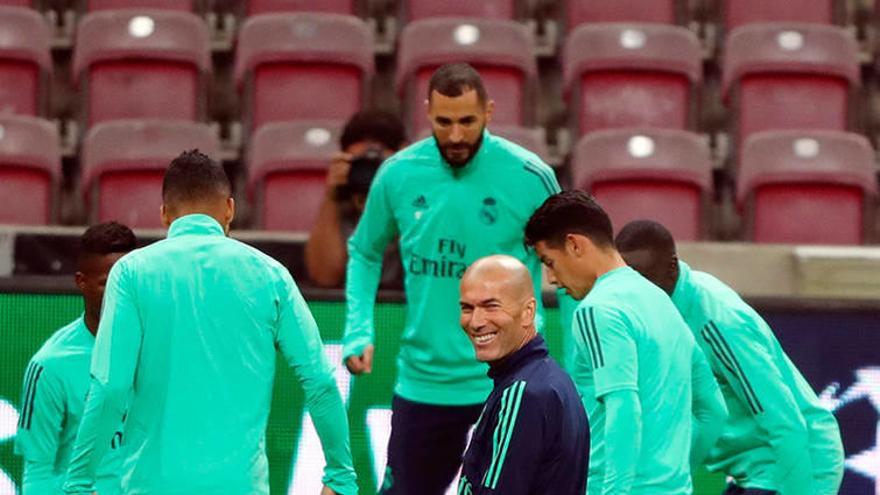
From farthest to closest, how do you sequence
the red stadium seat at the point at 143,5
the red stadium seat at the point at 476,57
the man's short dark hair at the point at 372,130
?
the red stadium seat at the point at 143,5
the red stadium seat at the point at 476,57
the man's short dark hair at the point at 372,130

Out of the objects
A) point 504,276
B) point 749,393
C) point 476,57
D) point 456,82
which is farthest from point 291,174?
point 504,276

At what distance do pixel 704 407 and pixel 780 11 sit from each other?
4.95 metres

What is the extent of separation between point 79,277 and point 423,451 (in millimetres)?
1274

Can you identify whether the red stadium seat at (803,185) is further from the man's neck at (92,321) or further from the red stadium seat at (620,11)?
the man's neck at (92,321)

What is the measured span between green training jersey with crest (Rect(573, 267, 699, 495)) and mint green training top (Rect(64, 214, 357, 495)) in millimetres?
800

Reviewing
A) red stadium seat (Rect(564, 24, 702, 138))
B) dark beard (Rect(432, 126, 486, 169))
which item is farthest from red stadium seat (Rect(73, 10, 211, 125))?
dark beard (Rect(432, 126, 486, 169))

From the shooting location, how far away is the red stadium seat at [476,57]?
853 centimetres

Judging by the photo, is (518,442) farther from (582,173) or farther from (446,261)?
(582,173)

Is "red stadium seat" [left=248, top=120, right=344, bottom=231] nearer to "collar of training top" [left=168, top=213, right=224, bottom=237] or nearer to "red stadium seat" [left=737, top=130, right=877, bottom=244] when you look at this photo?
"red stadium seat" [left=737, top=130, right=877, bottom=244]

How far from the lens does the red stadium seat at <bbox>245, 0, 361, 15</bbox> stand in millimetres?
9125

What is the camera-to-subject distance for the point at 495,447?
377 cm

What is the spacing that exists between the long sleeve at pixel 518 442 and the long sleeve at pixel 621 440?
0.36m

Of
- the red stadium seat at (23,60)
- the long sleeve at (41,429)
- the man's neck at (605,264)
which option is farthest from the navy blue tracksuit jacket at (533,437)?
the red stadium seat at (23,60)

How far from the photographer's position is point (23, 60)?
28.2 ft
